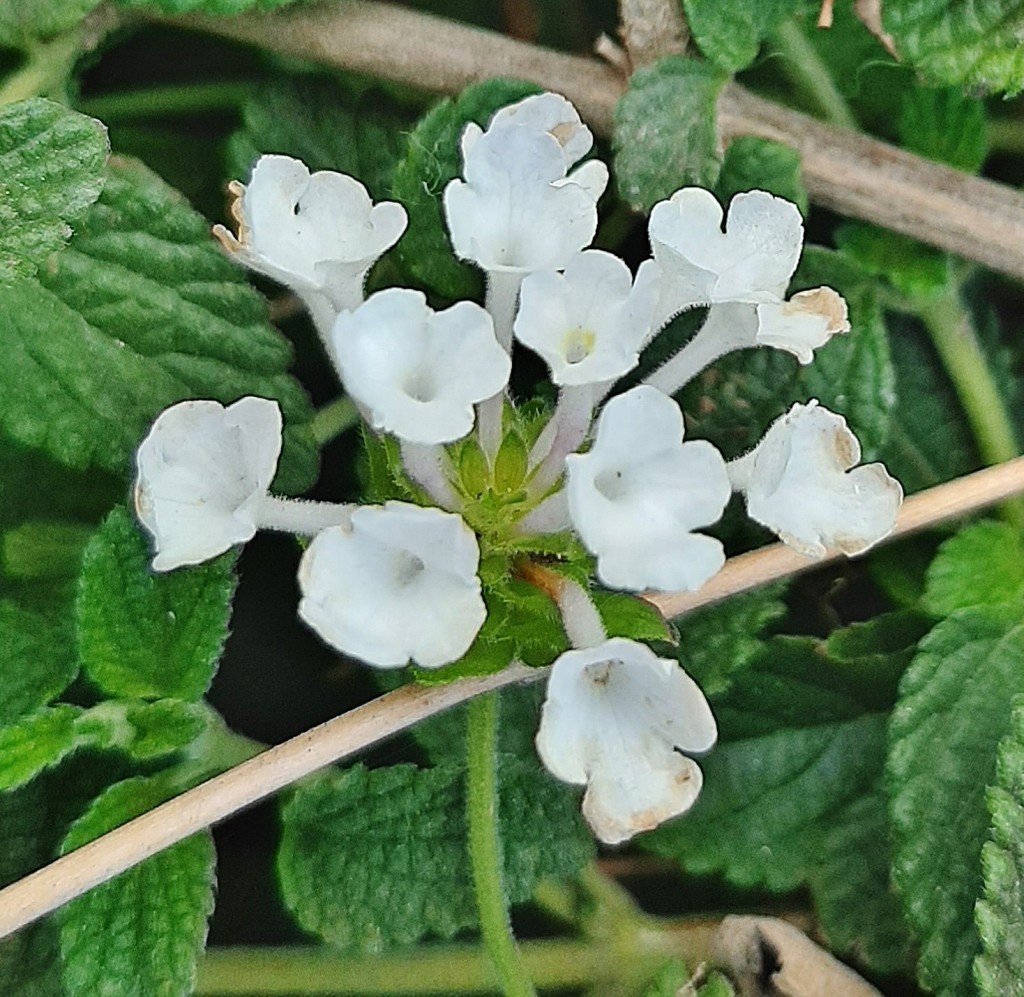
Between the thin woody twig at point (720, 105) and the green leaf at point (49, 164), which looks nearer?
the green leaf at point (49, 164)

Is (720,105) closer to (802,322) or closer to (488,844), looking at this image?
(802,322)

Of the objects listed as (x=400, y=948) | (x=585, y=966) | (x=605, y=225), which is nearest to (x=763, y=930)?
(x=585, y=966)

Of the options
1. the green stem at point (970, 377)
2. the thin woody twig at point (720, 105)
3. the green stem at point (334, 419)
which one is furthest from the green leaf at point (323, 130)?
Result: the green stem at point (970, 377)

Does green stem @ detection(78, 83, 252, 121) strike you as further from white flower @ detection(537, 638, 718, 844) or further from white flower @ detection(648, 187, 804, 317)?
white flower @ detection(537, 638, 718, 844)

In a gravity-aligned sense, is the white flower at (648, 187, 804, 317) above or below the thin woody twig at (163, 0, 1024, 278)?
above

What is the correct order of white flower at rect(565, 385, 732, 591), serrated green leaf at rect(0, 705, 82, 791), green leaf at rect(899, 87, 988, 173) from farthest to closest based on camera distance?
1. green leaf at rect(899, 87, 988, 173)
2. serrated green leaf at rect(0, 705, 82, 791)
3. white flower at rect(565, 385, 732, 591)

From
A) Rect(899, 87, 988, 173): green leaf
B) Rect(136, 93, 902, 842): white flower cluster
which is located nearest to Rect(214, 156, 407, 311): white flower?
Rect(136, 93, 902, 842): white flower cluster

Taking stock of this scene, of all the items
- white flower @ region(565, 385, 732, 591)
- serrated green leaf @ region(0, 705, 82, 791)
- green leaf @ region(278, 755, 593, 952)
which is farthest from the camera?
green leaf @ region(278, 755, 593, 952)

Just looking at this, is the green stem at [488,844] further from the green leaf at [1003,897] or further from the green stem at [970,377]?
the green stem at [970,377]
